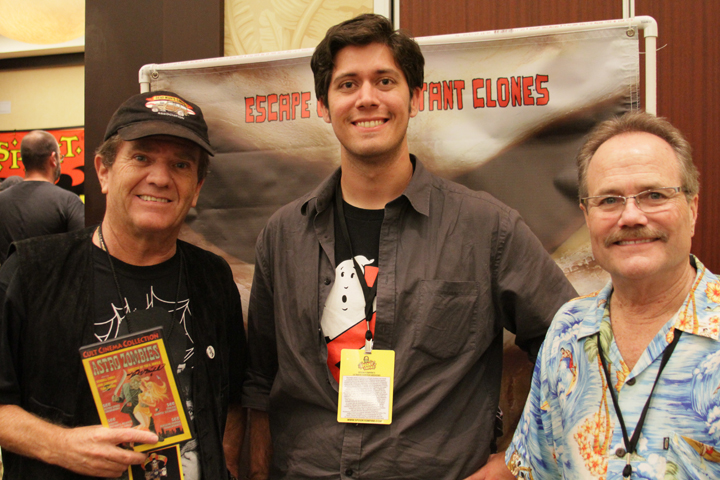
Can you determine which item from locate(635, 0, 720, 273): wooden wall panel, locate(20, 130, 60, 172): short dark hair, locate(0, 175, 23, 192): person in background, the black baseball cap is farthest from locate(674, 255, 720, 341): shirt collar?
locate(0, 175, 23, 192): person in background

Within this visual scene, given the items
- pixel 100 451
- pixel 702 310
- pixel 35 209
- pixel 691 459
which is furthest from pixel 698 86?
pixel 35 209

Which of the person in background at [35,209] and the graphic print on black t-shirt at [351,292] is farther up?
the person in background at [35,209]

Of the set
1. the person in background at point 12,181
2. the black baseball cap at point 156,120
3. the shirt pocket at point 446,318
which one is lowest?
the shirt pocket at point 446,318

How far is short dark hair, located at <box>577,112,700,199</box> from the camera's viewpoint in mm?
1205

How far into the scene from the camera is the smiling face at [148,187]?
160 cm

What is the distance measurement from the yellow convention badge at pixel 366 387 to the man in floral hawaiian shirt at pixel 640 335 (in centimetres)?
45

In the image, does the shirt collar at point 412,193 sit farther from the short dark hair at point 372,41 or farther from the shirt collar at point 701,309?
the shirt collar at point 701,309

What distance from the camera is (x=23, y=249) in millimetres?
1532

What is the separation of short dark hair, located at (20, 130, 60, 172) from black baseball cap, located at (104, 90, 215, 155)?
97.6 inches

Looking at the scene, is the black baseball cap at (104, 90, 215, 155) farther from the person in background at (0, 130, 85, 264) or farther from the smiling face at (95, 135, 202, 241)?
the person in background at (0, 130, 85, 264)


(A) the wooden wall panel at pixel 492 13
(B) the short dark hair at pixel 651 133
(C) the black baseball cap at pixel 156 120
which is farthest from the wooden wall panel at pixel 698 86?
(C) the black baseball cap at pixel 156 120

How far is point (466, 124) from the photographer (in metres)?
2.11

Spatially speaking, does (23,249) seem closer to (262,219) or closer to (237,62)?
(262,219)

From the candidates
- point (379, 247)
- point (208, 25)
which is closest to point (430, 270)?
point (379, 247)
